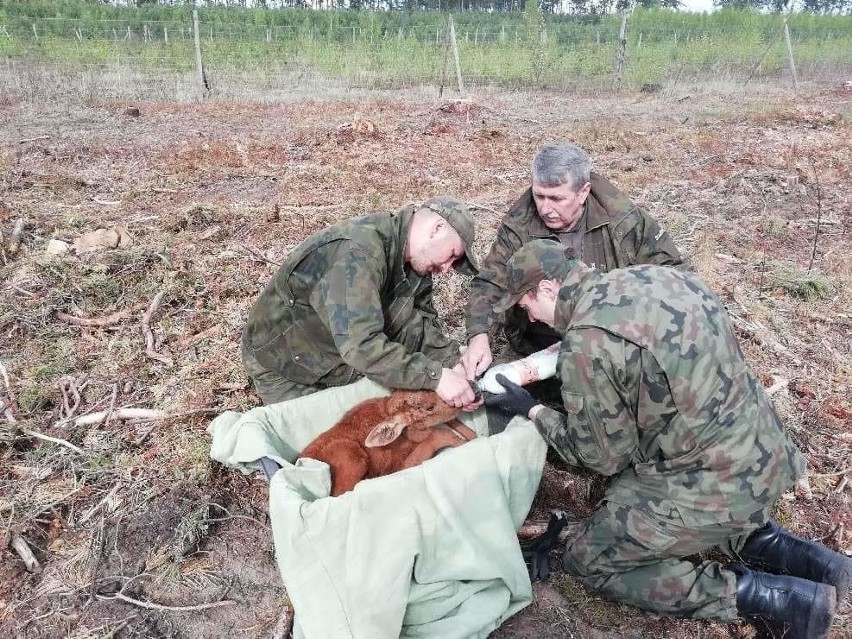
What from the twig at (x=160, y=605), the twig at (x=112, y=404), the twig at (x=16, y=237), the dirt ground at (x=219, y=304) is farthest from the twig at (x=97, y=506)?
Result: the twig at (x=16, y=237)

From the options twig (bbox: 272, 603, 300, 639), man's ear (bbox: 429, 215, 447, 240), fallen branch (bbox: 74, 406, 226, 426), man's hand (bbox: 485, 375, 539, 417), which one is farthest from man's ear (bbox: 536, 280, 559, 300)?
fallen branch (bbox: 74, 406, 226, 426)

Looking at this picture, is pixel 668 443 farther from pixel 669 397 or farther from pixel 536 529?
pixel 536 529

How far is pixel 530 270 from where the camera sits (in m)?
2.93

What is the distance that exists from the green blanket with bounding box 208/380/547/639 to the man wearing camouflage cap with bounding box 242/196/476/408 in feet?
1.85

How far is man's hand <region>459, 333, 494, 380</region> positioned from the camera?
12.0ft

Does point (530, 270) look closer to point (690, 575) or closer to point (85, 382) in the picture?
point (690, 575)

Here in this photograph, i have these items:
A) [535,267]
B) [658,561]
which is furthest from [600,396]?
[658,561]

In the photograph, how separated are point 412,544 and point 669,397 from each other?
52.0 inches

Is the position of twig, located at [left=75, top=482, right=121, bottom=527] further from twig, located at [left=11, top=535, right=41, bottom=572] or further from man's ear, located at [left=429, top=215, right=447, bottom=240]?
man's ear, located at [left=429, top=215, right=447, bottom=240]

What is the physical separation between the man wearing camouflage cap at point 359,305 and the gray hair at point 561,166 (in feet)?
2.59

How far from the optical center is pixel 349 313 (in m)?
3.18

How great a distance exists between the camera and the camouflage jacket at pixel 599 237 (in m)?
4.17

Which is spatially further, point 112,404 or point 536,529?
point 112,404

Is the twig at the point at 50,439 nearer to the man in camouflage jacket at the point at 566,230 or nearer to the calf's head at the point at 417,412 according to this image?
the calf's head at the point at 417,412
